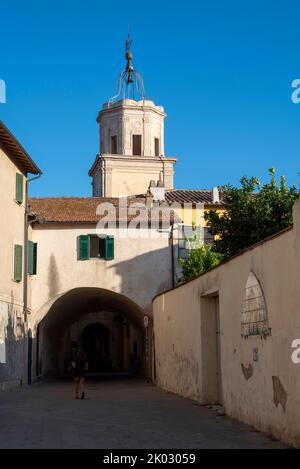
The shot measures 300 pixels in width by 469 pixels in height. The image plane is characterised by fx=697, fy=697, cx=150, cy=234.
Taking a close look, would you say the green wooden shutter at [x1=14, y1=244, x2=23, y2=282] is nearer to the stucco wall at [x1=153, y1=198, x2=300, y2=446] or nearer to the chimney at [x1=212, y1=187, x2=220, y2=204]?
the stucco wall at [x1=153, y1=198, x2=300, y2=446]

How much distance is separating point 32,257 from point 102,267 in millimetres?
3059

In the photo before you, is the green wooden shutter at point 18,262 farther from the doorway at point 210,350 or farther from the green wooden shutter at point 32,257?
the doorway at point 210,350

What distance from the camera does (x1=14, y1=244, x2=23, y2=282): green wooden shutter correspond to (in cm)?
2620

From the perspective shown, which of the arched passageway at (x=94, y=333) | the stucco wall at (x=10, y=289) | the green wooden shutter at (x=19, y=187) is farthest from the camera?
the arched passageway at (x=94, y=333)

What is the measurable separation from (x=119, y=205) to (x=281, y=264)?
21313 mm

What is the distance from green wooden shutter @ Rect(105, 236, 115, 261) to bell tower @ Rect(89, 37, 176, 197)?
22225mm

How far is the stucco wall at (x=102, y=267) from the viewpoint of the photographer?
2978cm

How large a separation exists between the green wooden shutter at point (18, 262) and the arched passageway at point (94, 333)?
12.5 ft

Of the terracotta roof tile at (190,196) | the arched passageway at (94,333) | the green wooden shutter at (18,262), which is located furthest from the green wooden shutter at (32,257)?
the terracotta roof tile at (190,196)

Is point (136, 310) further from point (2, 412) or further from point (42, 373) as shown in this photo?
point (2, 412)
